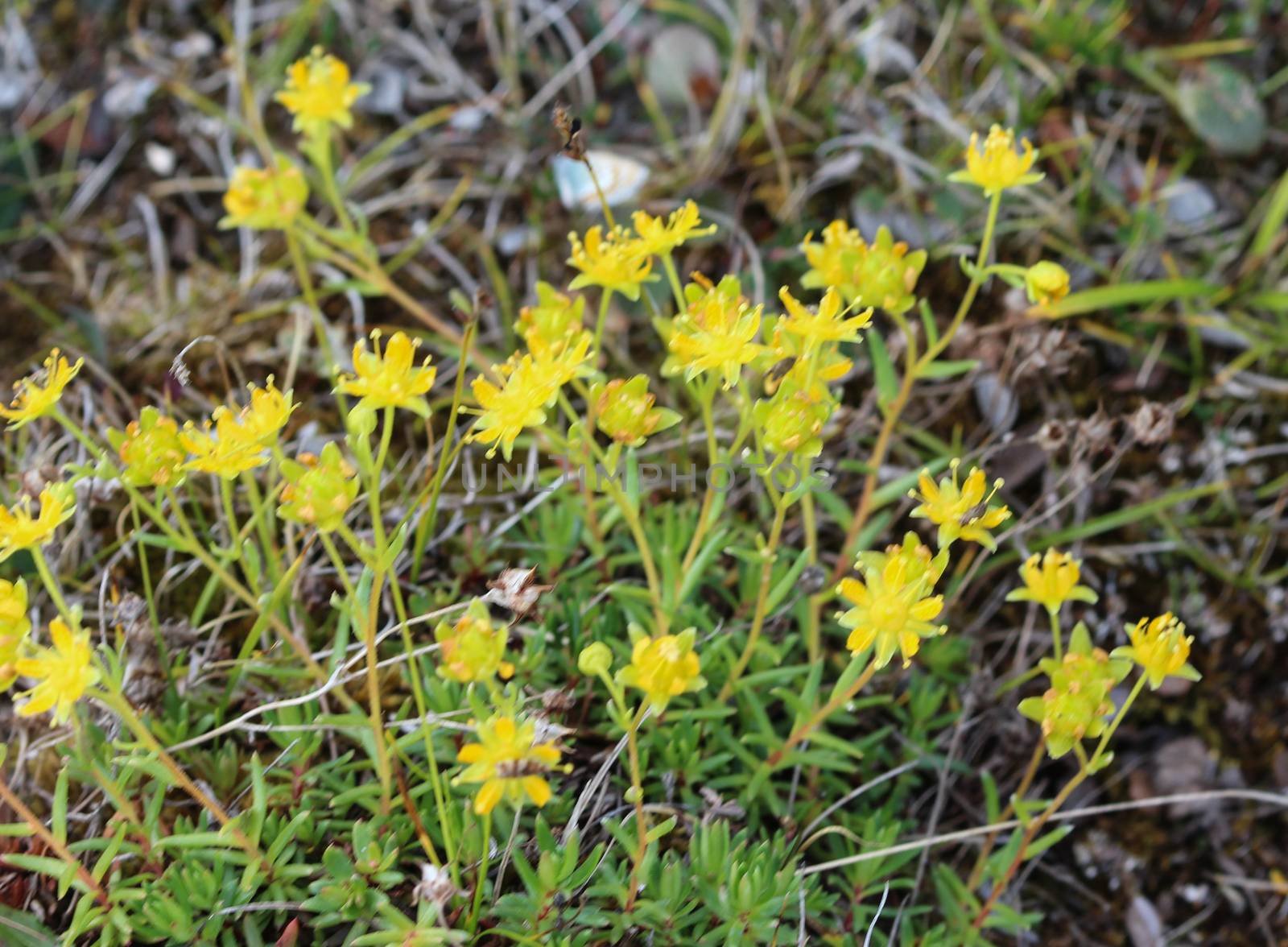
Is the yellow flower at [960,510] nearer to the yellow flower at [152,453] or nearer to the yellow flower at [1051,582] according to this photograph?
the yellow flower at [1051,582]

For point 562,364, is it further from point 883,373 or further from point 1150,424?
point 1150,424

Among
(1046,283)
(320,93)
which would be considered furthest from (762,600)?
(320,93)

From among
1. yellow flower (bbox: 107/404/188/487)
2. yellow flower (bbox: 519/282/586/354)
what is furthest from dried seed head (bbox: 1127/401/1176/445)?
yellow flower (bbox: 107/404/188/487)

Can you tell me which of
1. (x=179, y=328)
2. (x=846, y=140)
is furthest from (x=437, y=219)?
(x=846, y=140)

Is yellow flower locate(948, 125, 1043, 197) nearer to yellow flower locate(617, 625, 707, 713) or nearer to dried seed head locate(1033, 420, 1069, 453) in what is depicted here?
dried seed head locate(1033, 420, 1069, 453)

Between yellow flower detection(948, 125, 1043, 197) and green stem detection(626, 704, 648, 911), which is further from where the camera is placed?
yellow flower detection(948, 125, 1043, 197)
